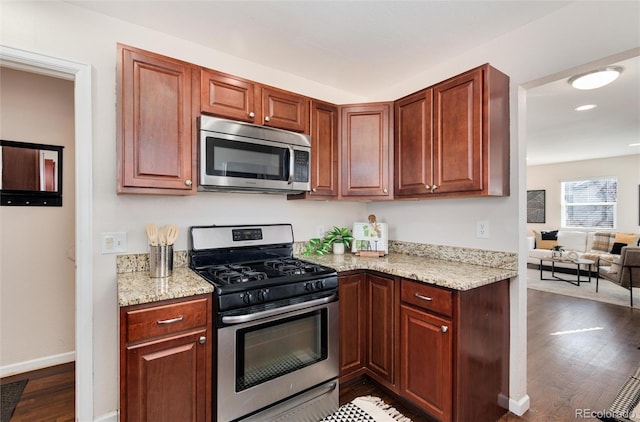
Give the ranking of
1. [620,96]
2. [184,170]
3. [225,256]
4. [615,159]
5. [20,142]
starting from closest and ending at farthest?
1. [184,170]
2. [225,256]
3. [20,142]
4. [620,96]
5. [615,159]

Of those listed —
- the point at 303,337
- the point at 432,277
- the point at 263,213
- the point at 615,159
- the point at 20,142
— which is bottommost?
the point at 303,337

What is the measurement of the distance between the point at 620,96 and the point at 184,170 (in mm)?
4221

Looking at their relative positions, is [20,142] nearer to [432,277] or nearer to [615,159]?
[432,277]

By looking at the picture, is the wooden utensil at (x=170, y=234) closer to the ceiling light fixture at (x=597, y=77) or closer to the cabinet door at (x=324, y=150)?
the cabinet door at (x=324, y=150)

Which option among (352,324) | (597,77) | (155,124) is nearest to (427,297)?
(352,324)

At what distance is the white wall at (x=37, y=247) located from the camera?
2.38 m

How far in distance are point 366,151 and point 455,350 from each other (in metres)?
1.56

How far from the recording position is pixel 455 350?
1635 millimetres

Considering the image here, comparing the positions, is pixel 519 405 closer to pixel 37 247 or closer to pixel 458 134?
pixel 458 134

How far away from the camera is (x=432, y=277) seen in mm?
1753

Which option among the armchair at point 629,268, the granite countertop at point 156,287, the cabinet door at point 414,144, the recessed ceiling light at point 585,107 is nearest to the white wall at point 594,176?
the armchair at point 629,268

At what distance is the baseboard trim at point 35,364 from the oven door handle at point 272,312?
2105 mm

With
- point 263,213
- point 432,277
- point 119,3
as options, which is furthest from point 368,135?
point 119,3

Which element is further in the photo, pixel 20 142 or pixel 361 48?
pixel 20 142
